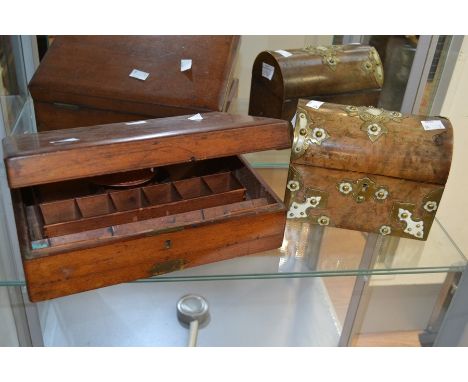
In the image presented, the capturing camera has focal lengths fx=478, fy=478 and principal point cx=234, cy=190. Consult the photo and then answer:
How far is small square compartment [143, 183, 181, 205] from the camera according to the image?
873 millimetres

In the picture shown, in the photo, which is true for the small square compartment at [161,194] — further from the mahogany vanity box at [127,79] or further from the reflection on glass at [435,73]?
the reflection on glass at [435,73]

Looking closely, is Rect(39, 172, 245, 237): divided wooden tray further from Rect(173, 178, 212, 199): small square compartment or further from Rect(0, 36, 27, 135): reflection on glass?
Rect(0, 36, 27, 135): reflection on glass

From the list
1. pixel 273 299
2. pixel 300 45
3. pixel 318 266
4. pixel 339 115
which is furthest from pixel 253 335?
pixel 300 45

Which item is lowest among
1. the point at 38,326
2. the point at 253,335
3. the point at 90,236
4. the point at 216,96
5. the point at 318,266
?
the point at 253,335

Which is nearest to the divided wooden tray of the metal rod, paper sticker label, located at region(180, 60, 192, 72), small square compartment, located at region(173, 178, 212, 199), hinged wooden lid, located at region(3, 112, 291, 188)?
small square compartment, located at region(173, 178, 212, 199)

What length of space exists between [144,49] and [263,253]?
1.74 ft

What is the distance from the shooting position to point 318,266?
36.7 inches

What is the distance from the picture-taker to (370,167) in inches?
33.9

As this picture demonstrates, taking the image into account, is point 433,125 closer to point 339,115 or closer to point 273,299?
point 339,115

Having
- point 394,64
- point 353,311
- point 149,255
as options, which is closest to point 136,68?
point 149,255

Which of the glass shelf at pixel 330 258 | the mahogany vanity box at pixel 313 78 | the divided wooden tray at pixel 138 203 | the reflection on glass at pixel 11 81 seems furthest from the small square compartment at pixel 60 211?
the mahogany vanity box at pixel 313 78

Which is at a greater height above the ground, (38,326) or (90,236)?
(90,236)

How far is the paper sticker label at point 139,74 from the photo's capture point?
1003 mm

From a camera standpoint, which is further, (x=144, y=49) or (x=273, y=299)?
(x=273, y=299)
